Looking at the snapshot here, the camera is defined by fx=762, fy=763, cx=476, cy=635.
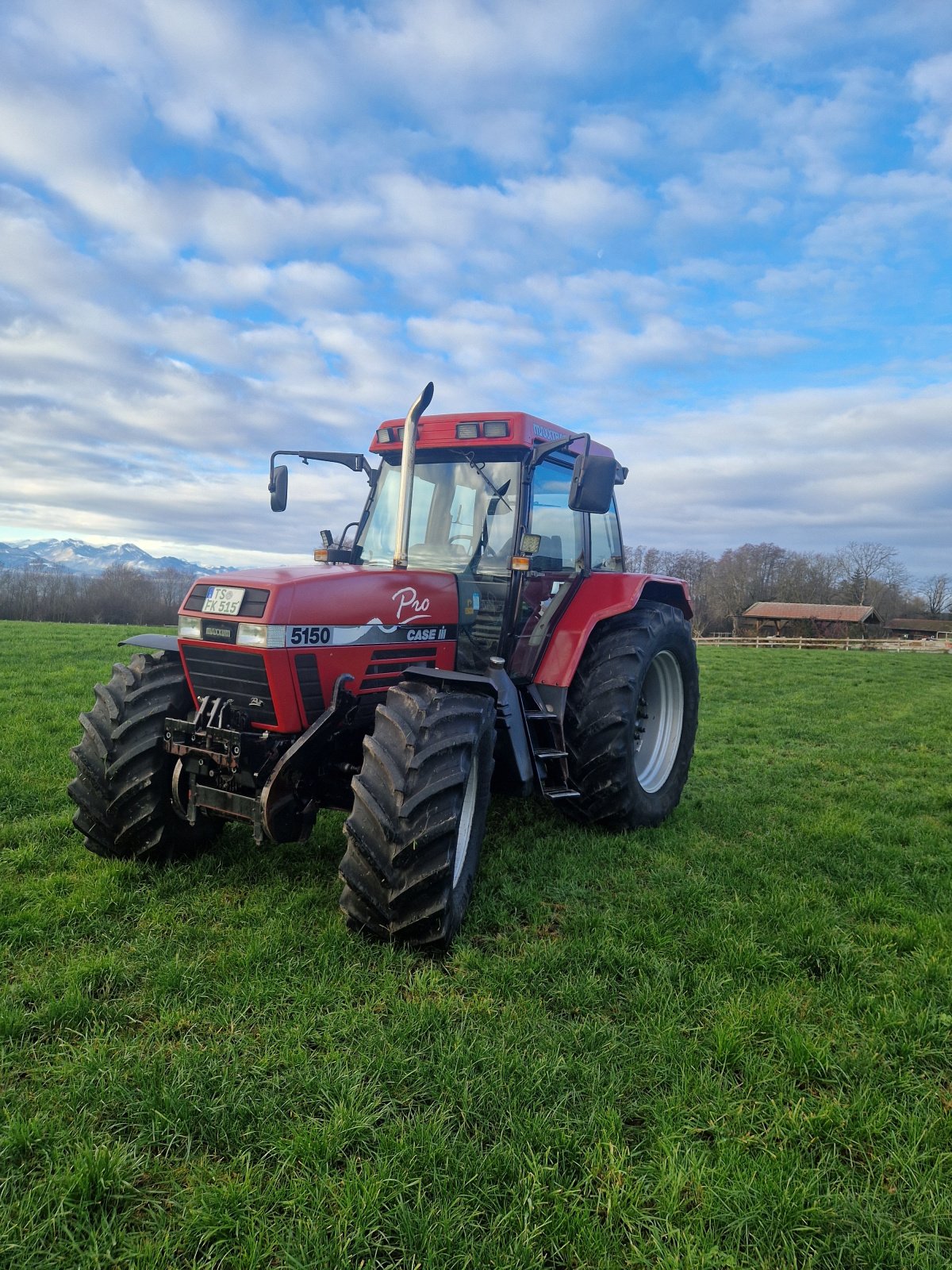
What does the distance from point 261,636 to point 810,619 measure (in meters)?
48.1

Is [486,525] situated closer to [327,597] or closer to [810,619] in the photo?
[327,597]

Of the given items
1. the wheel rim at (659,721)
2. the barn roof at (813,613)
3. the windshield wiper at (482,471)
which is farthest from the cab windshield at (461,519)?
the barn roof at (813,613)

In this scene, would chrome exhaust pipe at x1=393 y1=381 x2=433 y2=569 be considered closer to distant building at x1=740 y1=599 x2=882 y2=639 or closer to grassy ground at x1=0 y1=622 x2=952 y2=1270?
grassy ground at x1=0 y1=622 x2=952 y2=1270

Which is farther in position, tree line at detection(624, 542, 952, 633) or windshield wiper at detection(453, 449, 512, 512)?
tree line at detection(624, 542, 952, 633)

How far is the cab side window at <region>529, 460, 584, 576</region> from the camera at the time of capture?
4863 mm

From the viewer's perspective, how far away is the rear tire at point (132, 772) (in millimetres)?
3758

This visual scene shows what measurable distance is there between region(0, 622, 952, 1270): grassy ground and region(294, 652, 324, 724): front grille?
0.90m

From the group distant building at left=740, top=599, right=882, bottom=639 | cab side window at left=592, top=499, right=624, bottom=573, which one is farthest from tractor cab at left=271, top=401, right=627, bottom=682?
distant building at left=740, top=599, right=882, bottom=639

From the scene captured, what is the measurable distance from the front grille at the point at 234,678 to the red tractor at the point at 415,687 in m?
0.01

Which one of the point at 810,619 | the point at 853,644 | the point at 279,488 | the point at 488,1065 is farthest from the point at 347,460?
the point at 810,619

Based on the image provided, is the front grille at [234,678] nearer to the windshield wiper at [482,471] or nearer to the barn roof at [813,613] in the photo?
the windshield wiper at [482,471]

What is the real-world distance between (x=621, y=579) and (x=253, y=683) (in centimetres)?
264

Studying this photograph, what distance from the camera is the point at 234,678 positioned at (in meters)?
3.60

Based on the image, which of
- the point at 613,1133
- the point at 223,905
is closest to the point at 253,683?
the point at 223,905
